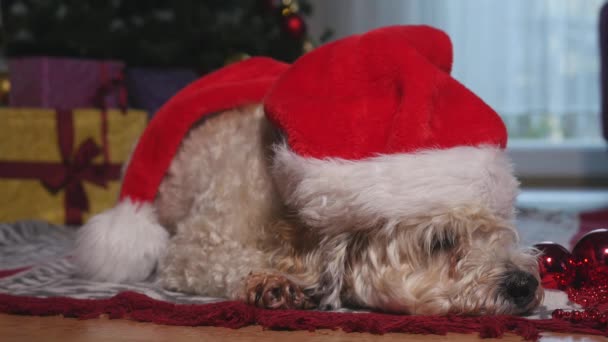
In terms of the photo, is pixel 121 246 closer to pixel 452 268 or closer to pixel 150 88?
pixel 452 268

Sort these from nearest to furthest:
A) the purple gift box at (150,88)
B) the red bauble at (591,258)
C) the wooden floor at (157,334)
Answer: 1. the wooden floor at (157,334)
2. the red bauble at (591,258)
3. the purple gift box at (150,88)

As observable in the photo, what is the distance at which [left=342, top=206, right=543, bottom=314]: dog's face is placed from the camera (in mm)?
1460

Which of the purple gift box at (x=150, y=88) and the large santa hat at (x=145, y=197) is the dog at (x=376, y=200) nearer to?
the large santa hat at (x=145, y=197)

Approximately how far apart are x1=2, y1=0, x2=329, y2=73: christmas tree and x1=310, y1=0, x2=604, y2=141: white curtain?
1.23 metres

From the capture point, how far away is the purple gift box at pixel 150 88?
342 centimetres

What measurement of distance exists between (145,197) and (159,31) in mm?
2131

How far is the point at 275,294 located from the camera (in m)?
1.57

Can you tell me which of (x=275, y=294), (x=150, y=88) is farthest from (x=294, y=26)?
(x=275, y=294)

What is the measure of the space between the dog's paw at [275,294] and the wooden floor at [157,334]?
0.09 meters

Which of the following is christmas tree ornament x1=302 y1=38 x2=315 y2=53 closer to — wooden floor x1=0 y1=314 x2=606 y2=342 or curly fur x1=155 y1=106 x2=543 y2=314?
curly fur x1=155 y1=106 x2=543 y2=314

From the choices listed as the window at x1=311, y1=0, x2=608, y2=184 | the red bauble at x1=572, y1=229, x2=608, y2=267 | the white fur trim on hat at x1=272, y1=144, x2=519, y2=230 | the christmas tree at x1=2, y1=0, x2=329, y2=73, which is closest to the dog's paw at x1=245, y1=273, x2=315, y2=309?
the white fur trim on hat at x1=272, y1=144, x2=519, y2=230

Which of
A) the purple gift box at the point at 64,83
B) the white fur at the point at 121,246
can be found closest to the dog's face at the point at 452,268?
the white fur at the point at 121,246

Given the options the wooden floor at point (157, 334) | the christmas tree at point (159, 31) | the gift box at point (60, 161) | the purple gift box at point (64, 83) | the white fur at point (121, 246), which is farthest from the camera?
the christmas tree at point (159, 31)

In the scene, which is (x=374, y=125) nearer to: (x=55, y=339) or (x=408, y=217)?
(x=408, y=217)
